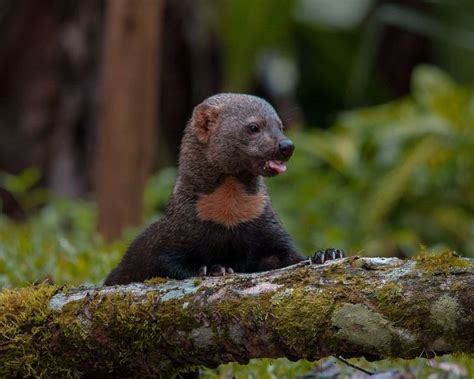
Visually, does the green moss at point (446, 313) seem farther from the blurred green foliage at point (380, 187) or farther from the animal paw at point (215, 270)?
the blurred green foliage at point (380, 187)

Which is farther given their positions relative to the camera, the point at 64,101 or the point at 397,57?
the point at 397,57

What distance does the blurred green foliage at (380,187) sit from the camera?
9.79m

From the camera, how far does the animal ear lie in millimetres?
5363

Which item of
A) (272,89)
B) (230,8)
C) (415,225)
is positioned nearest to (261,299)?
(415,225)

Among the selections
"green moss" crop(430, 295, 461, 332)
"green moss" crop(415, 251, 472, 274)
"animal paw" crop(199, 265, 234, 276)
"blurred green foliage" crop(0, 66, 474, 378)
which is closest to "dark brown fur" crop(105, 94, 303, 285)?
"animal paw" crop(199, 265, 234, 276)

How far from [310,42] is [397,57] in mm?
1404

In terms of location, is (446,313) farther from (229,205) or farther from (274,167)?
(229,205)

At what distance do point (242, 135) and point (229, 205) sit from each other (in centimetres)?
33

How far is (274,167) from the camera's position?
196 inches

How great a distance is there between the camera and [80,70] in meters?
13.7

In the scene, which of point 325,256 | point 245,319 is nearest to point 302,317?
point 245,319

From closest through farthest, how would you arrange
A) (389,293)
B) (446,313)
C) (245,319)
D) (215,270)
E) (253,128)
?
(446,313), (389,293), (245,319), (215,270), (253,128)

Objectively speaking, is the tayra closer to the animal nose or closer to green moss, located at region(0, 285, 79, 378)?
the animal nose

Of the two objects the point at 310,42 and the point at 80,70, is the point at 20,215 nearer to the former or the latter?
the point at 80,70
